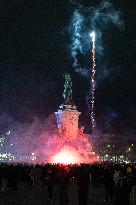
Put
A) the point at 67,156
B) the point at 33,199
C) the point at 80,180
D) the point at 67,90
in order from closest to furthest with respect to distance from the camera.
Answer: the point at 80,180, the point at 33,199, the point at 67,156, the point at 67,90

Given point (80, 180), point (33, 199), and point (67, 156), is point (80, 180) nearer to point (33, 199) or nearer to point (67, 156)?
point (33, 199)

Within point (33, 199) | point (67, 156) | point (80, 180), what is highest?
point (67, 156)

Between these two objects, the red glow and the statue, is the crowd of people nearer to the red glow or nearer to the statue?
the red glow

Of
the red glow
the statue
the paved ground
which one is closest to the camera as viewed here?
the paved ground

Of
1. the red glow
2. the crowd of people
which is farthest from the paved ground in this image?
the red glow

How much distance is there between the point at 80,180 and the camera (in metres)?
18.6

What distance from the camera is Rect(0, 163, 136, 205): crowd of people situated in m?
14.7

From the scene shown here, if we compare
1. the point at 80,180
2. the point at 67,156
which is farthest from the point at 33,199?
the point at 67,156

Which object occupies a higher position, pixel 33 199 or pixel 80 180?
pixel 80 180

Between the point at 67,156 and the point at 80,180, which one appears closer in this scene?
the point at 80,180

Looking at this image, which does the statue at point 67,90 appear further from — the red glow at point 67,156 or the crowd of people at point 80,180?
the crowd of people at point 80,180

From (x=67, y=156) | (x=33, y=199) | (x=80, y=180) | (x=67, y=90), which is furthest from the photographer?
(x=67, y=90)

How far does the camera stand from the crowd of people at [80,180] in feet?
48.1

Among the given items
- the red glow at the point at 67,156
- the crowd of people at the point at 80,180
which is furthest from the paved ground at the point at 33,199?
the red glow at the point at 67,156
